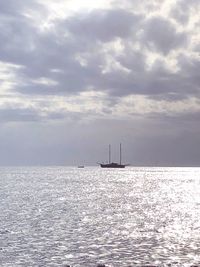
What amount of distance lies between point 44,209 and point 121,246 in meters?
54.2

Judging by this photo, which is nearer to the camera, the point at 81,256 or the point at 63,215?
the point at 81,256

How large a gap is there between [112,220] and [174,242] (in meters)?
27.7

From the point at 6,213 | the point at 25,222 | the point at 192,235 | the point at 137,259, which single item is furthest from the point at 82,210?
the point at 137,259

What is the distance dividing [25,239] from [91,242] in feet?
29.9

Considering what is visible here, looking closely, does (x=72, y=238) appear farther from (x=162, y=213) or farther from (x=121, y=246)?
(x=162, y=213)

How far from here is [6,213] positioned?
104 metres

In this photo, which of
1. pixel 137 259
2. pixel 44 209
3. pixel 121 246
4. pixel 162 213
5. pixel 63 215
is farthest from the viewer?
pixel 44 209

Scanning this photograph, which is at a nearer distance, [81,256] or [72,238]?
[81,256]

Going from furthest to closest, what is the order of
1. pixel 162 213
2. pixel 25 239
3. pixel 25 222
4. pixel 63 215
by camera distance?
pixel 162 213
pixel 63 215
pixel 25 222
pixel 25 239

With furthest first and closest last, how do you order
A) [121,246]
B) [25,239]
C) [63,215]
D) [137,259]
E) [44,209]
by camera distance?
[44,209]
[63,215]
[25,239]
[121,246]
[137,259]

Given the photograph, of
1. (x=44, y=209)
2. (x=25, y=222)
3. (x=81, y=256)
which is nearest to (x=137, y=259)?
(x=81, y=256)

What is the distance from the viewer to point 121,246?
6191cm

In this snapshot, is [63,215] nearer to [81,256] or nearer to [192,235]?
[192,235]

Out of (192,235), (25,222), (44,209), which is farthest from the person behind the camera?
(44,209)
